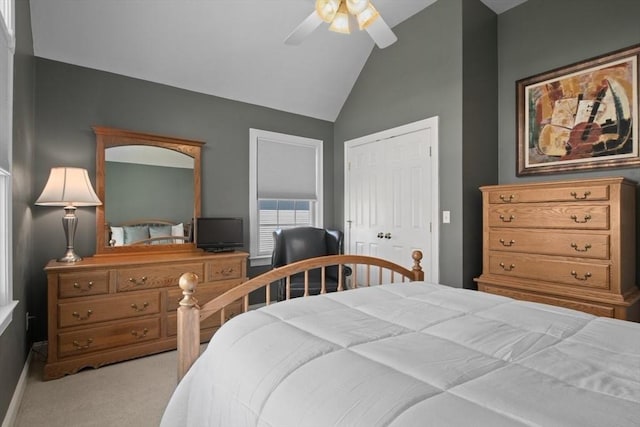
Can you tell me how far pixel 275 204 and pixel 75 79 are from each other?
7.39 ft

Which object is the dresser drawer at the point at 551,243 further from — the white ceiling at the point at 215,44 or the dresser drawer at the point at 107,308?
the dresser drawer at the point at 107,308

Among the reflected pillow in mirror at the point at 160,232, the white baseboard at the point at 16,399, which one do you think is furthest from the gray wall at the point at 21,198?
the reflected pillow in mirror at the point at 160,232

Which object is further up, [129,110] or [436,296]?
[129,110]

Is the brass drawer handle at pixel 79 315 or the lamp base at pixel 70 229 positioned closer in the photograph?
the brass drawer handle at pixel 79 315

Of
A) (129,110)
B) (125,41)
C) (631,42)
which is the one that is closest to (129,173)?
(129,110)

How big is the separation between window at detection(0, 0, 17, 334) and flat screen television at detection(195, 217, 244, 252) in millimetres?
1674

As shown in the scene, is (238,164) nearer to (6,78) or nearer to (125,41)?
(125,41)

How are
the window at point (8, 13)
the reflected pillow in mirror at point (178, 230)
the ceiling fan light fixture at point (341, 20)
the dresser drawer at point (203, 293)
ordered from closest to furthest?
the window at point (8, 13) → the ceiling fan light fixture at point (341, 20) → the dresser drawer at point (203, 293) → the reflected pillow in mirror at point (178, 230)

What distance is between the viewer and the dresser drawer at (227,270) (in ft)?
10.4

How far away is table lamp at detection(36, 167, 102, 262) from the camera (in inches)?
102

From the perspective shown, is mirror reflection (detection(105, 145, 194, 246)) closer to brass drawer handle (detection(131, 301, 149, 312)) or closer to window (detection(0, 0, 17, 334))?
brass drawer handle (detection(131, 301, 149, 312))

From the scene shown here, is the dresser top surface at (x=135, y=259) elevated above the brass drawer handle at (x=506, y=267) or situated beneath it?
elevated above

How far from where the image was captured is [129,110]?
3.25m

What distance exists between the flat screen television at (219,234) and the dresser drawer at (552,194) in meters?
2.41
